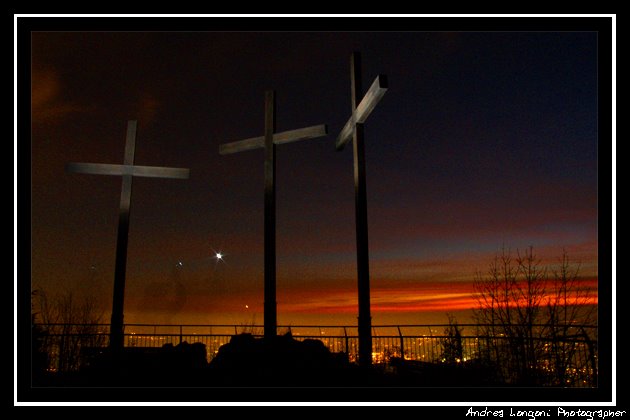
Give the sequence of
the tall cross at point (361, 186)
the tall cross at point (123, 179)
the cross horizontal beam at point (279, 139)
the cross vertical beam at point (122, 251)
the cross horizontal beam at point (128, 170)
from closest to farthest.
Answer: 1. the tall cross at point (361, 186)
2. the cross horizontal beam at point (279, 139)
3. the cross vertical beam at point (122, 251)
4. the tall cross at point (123, 179)
5. the cross horizontal beam at point (128, 170)

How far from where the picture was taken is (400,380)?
8.84m

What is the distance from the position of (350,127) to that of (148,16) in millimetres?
3919

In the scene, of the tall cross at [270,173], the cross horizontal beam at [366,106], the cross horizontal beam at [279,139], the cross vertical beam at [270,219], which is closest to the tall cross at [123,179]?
the cross horizontal beam at [279,139]

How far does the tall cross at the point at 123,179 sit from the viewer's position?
10.7 meters

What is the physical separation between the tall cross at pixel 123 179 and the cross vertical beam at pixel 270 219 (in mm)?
2116

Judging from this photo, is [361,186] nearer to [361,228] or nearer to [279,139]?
[361,228]

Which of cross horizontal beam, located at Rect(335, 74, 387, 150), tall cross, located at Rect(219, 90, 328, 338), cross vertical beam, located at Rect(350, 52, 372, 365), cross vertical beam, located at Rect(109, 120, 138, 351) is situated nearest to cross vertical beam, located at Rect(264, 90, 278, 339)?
tall cross, located at Rect(219, 90, 328, 338)

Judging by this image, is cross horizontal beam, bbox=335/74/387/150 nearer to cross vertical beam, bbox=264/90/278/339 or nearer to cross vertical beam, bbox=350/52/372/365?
cross vertical beam, bbox=350/52/372/365

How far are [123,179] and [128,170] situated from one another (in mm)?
199

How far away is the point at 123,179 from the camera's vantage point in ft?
37.8

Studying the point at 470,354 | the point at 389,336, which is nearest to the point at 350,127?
the point at 470,354

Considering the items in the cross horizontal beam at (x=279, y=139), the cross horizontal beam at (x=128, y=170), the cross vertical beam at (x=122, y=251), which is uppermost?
the cross horizontal beam at (x=279, y=139)

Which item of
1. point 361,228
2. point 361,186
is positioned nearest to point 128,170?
point 361,186

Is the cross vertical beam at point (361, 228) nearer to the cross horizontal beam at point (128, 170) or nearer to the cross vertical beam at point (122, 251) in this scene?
the cross horizontal beam at point (128, 170)
